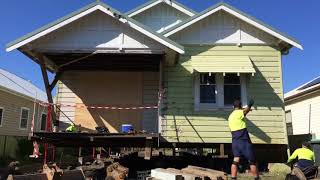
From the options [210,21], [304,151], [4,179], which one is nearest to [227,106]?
[210,21]

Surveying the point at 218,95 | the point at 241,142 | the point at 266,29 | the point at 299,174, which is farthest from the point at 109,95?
the point at 299,174

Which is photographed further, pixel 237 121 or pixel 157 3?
pixel 157 3

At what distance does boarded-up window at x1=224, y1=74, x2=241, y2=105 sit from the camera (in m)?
15.1

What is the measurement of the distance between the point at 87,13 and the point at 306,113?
13906 millimetres

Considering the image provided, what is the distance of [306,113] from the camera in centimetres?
2239

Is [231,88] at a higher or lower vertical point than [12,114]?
higher

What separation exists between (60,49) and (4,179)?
4.58 m

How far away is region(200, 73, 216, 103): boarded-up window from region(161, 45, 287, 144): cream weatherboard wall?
1.24ft

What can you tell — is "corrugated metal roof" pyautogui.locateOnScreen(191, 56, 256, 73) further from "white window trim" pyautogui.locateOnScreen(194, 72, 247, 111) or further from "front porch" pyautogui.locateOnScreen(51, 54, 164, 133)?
"front porch" pyautogui.locateOnScreen(51, 54, 164, 133)

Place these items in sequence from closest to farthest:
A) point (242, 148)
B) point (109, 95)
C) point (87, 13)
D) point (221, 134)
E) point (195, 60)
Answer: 1. point (242, 148)
2. point (87, 13)
3. point (221, 134)
4. point (195, 60)
5. point (109, 95)

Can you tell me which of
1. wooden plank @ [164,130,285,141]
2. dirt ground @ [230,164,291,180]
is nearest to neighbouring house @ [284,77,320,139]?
wooden plank @ [164,130,285,141]

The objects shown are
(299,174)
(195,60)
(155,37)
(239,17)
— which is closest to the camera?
(299,174)

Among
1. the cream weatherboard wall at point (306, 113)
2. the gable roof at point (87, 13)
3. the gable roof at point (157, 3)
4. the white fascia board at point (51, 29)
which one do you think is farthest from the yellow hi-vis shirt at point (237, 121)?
the cream weatherboard wall at point (306, 113)

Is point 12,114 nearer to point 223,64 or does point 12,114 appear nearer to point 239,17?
point 223,64
